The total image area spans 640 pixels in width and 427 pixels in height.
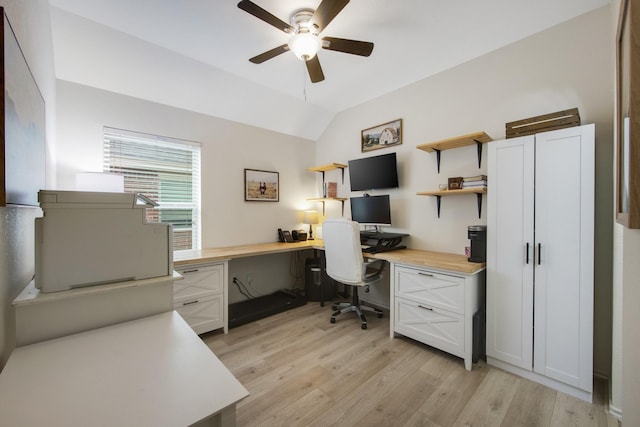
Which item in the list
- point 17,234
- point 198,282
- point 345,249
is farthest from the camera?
point 345,249

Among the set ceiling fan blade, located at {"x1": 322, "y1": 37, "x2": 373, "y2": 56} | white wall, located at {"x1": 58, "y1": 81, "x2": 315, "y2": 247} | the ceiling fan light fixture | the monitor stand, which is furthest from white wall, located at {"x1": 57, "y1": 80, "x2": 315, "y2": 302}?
ceiling fan blade, located at {"x1": 322, "y1": 37, "x2": 373, "y2": 56}

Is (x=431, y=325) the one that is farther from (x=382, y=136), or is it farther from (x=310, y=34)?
(x=310, y=34)

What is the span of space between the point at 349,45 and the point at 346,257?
6.19ft

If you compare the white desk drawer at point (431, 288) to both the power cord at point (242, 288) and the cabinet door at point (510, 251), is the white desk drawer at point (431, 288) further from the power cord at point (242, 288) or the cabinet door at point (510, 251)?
the power cord at point (242, 288)

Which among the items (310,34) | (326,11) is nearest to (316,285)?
(310,34)

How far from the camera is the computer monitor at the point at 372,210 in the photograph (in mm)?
3064

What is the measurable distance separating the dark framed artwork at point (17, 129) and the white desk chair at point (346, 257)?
2.13m

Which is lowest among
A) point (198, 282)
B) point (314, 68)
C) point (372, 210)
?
point (198, 282)

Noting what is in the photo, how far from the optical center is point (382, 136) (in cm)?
333

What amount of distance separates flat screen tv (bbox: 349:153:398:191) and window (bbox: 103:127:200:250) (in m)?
2.00

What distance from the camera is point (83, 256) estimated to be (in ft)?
3.74

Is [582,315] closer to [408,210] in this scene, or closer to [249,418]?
[408,210]

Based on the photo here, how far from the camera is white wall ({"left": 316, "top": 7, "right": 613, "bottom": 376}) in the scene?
1.87 meters

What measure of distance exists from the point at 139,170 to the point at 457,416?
3.49 meters
